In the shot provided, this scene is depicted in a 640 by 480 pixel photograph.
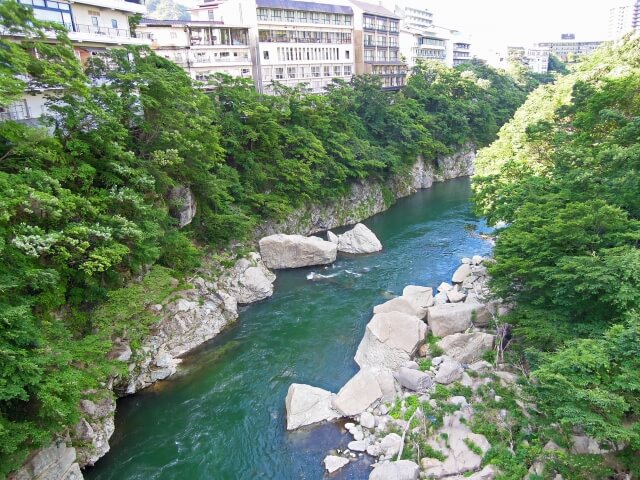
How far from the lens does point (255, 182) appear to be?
98.5ft

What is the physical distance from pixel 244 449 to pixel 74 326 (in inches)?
278

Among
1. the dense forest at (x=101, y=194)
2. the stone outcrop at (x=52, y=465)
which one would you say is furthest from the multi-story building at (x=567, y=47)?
the stone outcrop at (x=52, y=465)

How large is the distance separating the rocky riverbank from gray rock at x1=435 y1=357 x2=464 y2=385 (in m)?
0.03

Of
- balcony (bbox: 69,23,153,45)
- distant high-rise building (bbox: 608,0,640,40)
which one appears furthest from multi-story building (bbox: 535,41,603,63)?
balcony (bbox: 69,23,153,45)

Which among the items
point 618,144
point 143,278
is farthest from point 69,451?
point 618,144

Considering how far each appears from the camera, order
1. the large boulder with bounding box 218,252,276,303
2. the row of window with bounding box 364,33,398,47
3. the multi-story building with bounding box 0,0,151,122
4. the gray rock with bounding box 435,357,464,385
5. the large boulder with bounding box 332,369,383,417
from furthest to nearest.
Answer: the row of window with bounding box 364,33,398,47 < the large boulder with bounding box 218,252,276,303 < the multi-story building with bounding box 0,0,151,122 < the gray rock with bounding box 435,357,464,385 < the large boulder with bounding box 332,369,383,417

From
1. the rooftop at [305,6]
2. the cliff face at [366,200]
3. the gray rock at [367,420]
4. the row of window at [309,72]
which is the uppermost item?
the rooftop at [305,6]

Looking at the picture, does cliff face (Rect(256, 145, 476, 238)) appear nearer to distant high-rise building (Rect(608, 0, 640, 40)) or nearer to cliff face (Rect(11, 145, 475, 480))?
cliff face (Rect(11, 145, 475, 480))

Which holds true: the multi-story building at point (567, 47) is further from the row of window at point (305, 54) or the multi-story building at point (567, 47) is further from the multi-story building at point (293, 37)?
the row of window at point (305, 54)

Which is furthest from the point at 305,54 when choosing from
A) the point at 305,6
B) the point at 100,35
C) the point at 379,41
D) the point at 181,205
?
the point at 181,205

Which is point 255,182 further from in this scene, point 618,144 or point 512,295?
point 618,144

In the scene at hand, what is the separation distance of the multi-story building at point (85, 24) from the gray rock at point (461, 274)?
21104 millimetres

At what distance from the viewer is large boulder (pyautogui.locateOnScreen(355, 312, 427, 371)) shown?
17.7 meters

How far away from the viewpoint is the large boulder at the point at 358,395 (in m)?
15.3
